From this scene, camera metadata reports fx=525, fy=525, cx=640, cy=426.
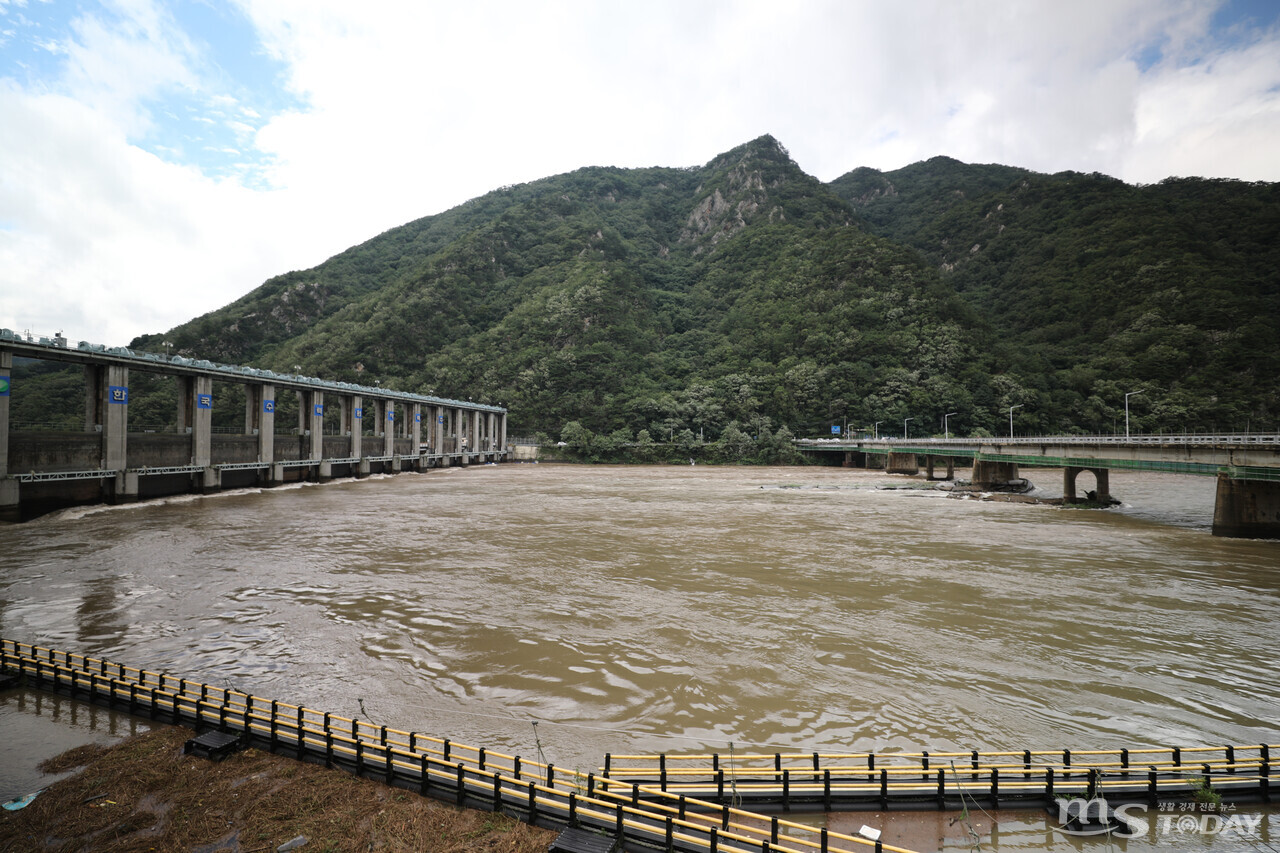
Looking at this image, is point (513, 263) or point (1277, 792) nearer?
point (1277, 792)

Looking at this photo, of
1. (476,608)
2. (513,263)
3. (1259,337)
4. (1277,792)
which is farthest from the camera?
(513,263)

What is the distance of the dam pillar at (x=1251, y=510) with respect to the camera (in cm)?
3139

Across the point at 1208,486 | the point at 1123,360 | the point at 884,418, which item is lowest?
the point at 1208,486

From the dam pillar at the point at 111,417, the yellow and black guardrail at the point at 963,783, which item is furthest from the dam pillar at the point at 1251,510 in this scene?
the dam pillar at the point at 111,417

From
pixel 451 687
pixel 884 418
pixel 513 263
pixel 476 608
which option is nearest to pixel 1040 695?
pixel 451 687

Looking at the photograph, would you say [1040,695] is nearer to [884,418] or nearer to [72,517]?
[72,517]

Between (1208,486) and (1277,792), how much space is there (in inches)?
3443

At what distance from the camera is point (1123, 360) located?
114 metres

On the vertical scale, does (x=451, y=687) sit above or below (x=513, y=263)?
below

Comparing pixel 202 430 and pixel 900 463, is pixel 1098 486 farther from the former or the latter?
pixel 202 430

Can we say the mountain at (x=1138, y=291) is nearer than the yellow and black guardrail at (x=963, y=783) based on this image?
No

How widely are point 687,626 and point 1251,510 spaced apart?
3879 cm

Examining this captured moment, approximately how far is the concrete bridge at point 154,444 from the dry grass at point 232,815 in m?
36.7

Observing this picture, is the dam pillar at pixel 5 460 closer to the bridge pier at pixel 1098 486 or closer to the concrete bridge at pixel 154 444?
the concrete bridge at pixel 154 444
